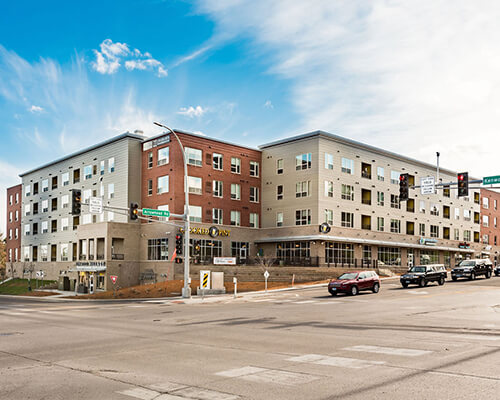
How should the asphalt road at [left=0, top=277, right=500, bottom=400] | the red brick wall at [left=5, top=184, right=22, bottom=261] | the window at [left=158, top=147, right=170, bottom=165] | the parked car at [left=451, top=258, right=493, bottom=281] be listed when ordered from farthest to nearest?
the red brick wall at [left=5, top=184, right=22, bottom=261] → the window at [left=158, top=147, right=170, bottom=165] → the parked car at [left=451, top=258, right=493, bottom=281] → the asphalt road at [left=0, top=277, right=500, bottom=400]

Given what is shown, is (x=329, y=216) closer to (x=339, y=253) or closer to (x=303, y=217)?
(x=303, y=217)

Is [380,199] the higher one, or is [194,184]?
[194,184]

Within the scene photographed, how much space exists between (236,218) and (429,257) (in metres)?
30.1

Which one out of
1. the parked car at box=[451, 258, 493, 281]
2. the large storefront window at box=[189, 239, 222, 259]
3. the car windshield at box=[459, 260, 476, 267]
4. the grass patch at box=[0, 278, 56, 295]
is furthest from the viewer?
the grass patch at box=[0, 278, 56, 295]

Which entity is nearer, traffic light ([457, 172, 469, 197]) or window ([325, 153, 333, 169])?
traffic light ([457, 172, 469, 197])

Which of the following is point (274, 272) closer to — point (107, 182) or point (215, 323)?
point (107, 182)

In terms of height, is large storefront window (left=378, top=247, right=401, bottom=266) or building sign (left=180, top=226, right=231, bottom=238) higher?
building sign (left=180, top=226, right=231, bottom=238)

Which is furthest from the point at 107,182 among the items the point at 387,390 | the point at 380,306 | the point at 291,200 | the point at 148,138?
the point at 387,390

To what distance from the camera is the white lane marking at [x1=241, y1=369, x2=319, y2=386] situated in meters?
8.95

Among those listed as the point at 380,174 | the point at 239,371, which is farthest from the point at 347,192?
the point at 239,371

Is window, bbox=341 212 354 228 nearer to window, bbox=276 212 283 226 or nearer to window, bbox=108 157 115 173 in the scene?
window, bbox=276 212 283 226

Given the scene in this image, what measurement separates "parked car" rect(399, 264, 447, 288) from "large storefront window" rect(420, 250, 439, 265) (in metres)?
29.3

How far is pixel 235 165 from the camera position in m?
59.6

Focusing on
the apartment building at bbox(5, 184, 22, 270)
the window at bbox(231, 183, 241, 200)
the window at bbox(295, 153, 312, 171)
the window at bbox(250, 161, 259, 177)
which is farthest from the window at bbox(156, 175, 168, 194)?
the apartment building at bbox(5, 184, 22, 270)
